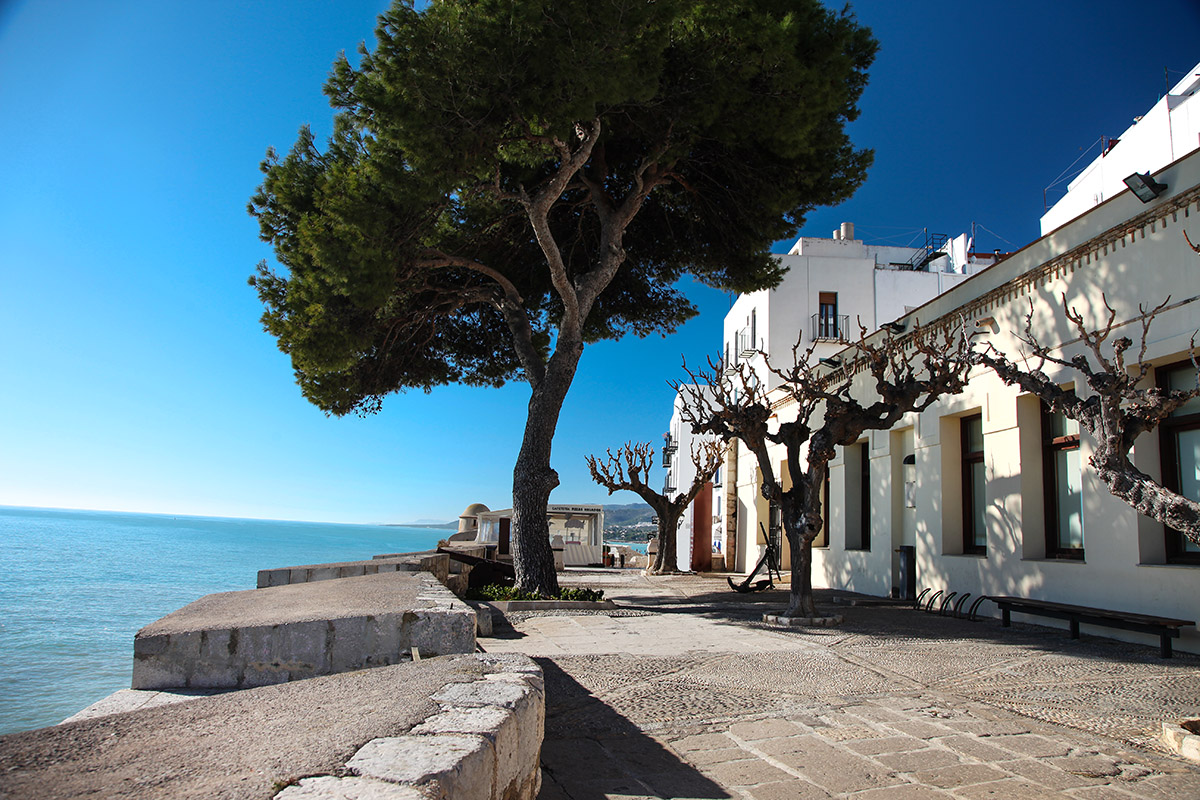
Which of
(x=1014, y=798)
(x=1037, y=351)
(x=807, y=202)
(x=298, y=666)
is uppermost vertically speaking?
(x=807, y=202)

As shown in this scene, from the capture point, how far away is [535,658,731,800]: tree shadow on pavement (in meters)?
3.46

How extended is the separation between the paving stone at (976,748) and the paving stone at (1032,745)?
0.09 metres

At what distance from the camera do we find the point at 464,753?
6.87 ft

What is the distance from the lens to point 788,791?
3531 millimetres

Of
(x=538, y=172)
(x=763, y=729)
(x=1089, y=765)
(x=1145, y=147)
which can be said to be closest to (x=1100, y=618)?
(x=1089, y=765)

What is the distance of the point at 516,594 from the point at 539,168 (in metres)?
7.63

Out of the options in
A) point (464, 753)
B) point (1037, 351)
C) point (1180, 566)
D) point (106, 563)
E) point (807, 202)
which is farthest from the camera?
point (106, 563)

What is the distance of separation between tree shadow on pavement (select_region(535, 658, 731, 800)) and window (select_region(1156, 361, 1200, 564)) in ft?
24.3

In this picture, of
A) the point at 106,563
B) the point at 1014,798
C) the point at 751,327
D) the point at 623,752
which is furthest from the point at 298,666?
the point at 106,563

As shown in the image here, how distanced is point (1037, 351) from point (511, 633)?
6.24 meters

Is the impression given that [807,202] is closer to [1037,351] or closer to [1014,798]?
[1037,351]

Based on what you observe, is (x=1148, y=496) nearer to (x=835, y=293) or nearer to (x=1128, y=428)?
(x=1128, y=428)

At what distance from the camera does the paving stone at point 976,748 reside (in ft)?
13.3

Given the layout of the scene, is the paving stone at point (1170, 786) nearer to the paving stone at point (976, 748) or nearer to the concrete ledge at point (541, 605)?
the paving stone at point (976, 748)
